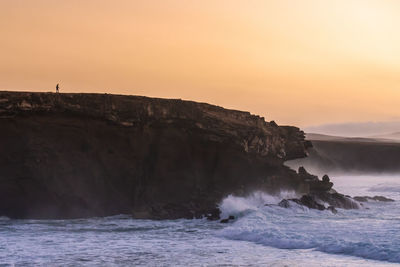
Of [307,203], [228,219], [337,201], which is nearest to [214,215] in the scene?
[228,219]

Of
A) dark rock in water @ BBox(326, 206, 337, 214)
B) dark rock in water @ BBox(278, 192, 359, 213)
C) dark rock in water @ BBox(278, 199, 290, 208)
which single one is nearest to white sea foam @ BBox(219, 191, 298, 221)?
dark rock in water @ BBox(278, 199, 290, 208)

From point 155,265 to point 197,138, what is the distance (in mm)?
12899

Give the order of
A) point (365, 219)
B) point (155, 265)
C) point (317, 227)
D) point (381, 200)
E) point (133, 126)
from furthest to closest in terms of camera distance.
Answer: point (381, 200) → point (133, 126) → point (365, 219) → point (317, 227) → point (155, 265)

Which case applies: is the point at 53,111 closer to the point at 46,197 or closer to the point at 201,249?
the point at 46,197

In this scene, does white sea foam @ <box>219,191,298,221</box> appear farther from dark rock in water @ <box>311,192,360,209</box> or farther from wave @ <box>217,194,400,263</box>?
dark rock in water @ <box>311,192,360,209</box>

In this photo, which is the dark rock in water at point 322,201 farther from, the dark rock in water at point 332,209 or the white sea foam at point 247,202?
the white sea foam at point 247,202

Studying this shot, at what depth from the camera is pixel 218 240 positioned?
19.3 m

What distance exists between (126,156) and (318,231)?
9.53 m

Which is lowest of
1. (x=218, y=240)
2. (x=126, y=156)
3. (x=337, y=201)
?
(x=218, y=240)

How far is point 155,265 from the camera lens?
15195 mm

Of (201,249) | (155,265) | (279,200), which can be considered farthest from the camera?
(279,200)

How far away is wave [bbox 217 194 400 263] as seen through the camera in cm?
1720

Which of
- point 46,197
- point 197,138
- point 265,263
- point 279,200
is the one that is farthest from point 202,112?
point 265,263

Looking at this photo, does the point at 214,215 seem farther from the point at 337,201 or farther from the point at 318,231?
the point at 337,201
